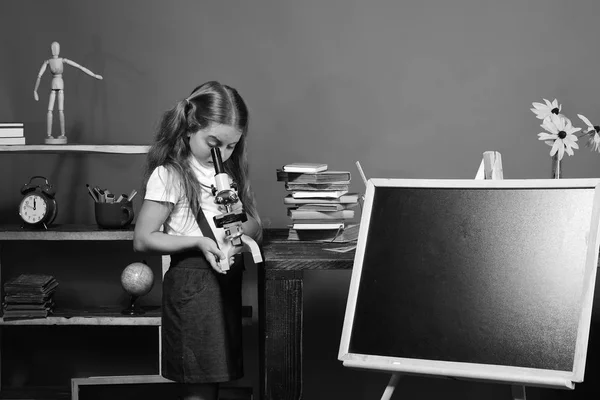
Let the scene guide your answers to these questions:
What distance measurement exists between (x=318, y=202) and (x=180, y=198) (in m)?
0.40

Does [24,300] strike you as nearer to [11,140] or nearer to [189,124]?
[11,140]

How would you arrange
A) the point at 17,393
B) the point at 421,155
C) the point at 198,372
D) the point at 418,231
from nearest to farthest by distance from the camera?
the point at 418,231 → the point at 198,372 → the point at 17,393 → the point at 421,155

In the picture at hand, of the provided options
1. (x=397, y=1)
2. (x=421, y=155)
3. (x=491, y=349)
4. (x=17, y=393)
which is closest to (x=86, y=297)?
(x=17, y=393)

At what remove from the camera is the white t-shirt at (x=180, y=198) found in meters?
2.12

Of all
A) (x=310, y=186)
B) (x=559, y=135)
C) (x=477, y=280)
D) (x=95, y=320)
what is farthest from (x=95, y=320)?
(x=559, y=135)

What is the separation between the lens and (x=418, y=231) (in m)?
1.70

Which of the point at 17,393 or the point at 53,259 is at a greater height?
the point at 53,259

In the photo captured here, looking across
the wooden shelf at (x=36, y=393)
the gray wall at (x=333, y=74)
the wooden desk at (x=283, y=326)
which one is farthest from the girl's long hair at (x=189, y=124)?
the wooden shelf at (x=36, y=393)

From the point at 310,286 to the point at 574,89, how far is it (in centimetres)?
129

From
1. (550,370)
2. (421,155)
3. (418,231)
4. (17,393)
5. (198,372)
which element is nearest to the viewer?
(550,370)

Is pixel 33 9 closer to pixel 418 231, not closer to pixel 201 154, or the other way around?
pixel 201 154

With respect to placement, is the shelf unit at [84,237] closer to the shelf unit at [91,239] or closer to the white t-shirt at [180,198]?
the shelf unit at [91,239]

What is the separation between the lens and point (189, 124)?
218 cm

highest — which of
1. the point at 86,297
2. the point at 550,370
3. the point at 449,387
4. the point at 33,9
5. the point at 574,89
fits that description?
the point at 33,9
